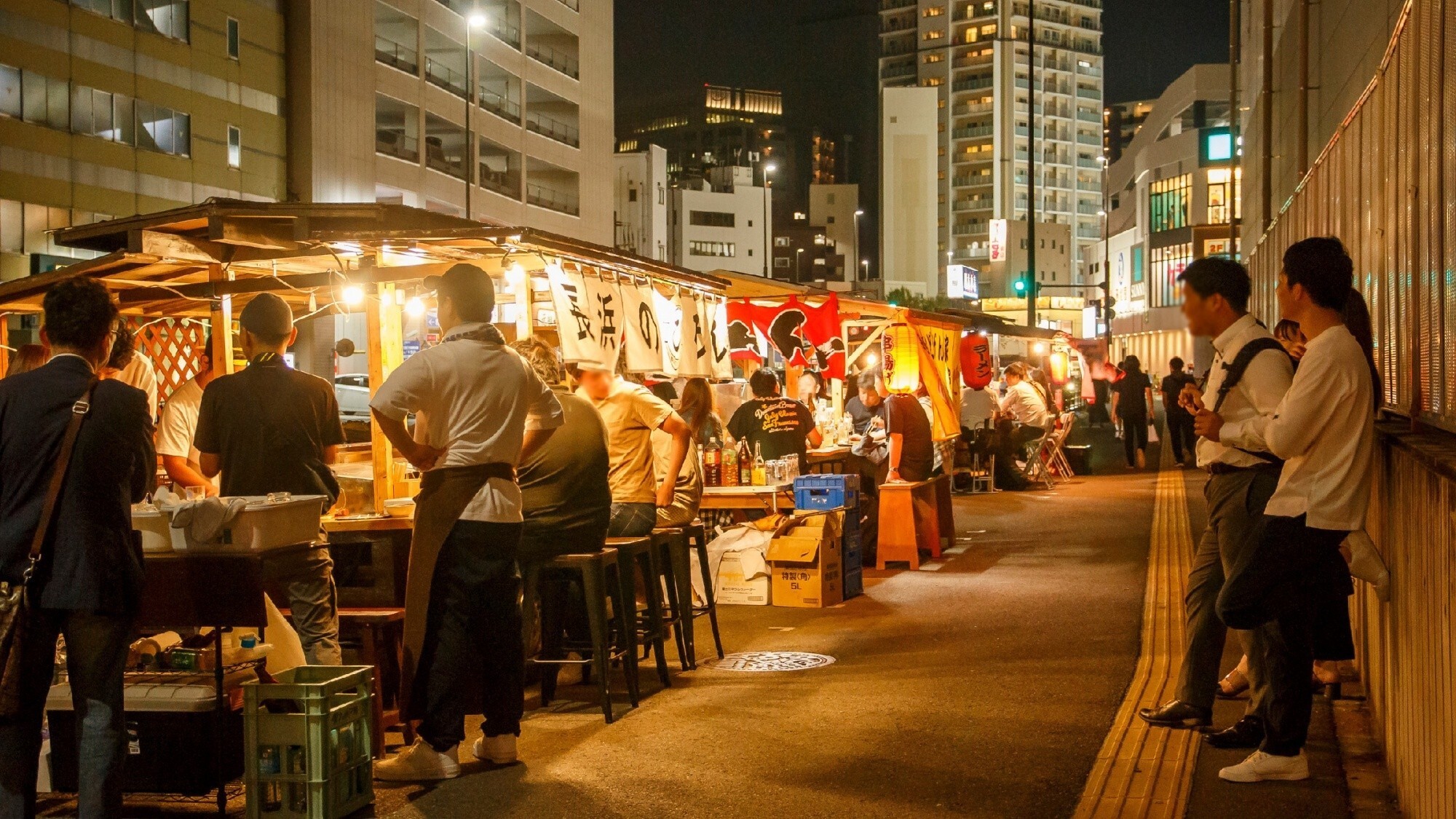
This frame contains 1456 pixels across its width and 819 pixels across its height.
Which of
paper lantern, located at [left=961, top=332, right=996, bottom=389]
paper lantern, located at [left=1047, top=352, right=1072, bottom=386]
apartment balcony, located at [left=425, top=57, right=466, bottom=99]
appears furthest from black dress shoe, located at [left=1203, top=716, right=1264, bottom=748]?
apartment balcony, located at [left=425, top=57, right=466, bottom=99]

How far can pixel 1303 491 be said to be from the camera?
520cm

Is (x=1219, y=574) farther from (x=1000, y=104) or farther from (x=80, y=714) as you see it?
(x=1000, y=104)

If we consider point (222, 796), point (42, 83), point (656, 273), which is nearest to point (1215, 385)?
point (222, 796)

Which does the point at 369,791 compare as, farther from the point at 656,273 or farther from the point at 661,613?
the point at 656,273

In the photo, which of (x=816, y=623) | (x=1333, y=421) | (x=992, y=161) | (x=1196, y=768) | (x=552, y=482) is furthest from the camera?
(x=992, y=161)

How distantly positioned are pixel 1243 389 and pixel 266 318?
4.78 metres

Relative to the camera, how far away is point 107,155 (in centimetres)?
3188

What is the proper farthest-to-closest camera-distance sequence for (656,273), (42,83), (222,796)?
(42,83) → (656,273) → (222,796)

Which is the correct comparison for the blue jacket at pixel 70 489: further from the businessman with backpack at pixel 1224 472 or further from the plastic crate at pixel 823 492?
the plastic crate at pixel 823 492

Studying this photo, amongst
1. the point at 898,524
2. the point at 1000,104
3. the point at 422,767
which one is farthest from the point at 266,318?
the point at 1000,104

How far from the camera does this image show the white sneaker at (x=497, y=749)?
6.21m

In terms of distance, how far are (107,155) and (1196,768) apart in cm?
3262

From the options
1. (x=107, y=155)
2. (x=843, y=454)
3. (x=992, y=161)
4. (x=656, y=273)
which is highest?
(x=992, y=161)

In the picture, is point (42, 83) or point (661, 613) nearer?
point (661, 613)
